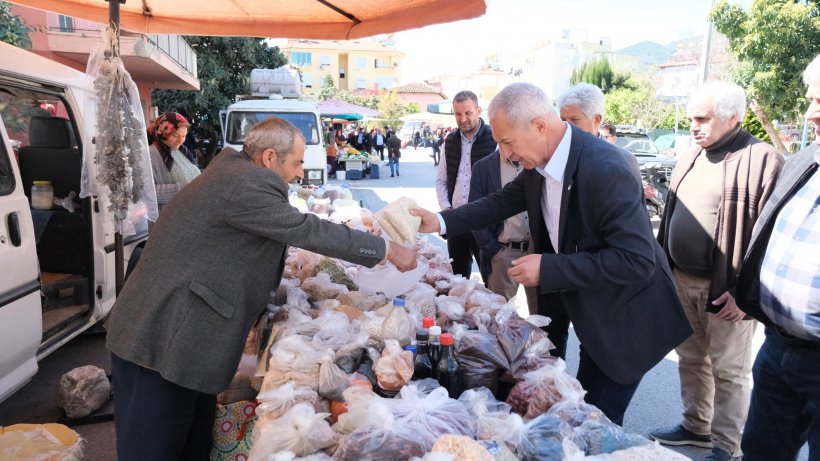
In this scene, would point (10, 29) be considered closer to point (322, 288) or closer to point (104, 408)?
point (104, 408)

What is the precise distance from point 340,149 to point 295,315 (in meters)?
19.9

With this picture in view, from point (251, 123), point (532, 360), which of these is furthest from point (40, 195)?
point (251, 123)

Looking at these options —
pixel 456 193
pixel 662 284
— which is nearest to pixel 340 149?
pixel 456 193

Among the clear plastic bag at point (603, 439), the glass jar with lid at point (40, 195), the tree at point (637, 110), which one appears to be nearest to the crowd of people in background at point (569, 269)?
the clear plastic bag at point (603, 439)

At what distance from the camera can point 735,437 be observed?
3.12 meters

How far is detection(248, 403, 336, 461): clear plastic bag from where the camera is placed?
1558mm

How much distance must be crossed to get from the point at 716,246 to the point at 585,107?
1115 millimetres

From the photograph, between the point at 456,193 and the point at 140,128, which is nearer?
the point at 140,128

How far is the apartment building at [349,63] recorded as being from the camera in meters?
73.1

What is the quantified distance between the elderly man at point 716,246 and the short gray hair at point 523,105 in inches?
54.2

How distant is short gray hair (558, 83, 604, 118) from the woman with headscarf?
340 cm

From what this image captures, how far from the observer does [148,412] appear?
6.89 feet

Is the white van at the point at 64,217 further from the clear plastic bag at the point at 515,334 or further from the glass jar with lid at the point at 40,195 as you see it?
the clear plastic bag at the point at 515,334

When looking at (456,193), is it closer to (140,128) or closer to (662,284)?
(140,128)
